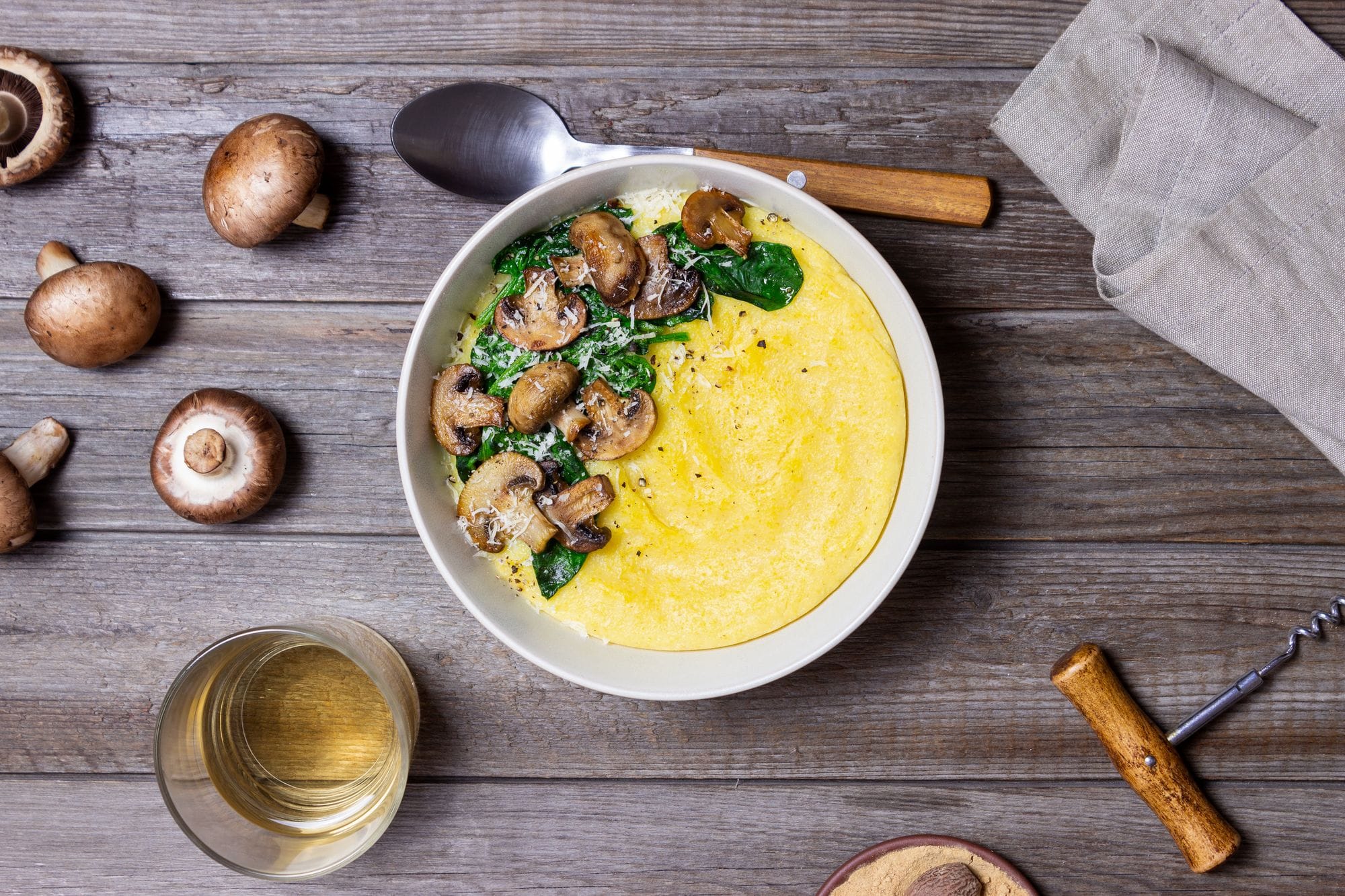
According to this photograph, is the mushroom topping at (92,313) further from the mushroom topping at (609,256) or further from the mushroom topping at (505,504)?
the mushroom topping at (609,256)

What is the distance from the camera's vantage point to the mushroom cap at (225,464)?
231 cm

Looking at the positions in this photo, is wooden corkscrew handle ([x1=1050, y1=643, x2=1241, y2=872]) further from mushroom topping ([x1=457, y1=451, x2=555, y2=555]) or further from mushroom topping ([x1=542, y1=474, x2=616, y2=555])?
mushroom topping ([x1=457, y1=451, x2=555, y2=555])

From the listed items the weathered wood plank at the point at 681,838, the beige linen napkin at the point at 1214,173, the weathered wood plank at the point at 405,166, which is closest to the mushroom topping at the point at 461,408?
the weathered wood plank at the point at 405,166

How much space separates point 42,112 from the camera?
2.39 metres

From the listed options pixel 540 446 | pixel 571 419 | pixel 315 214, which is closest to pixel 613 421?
pixel 571 419

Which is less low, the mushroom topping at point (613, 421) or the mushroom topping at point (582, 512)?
the mushroom topping at point (613, 421)

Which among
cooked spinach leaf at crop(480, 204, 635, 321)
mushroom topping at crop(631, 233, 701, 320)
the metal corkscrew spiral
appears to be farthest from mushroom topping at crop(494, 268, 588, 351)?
the metal corkscrew spiral

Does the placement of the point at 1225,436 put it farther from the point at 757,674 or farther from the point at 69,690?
the point at 69,690

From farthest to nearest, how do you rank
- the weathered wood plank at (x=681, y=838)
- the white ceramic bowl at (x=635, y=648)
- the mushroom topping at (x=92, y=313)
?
1. the weathered wood plank at (x=681, y=838)
2. the mushroom topping at (x=92, y=313)
3. the white ceramic bowl at (x=635, y=648)

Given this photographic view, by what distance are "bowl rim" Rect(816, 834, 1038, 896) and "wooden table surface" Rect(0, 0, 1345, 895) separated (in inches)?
3.3

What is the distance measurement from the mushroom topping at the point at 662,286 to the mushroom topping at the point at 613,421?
0.21 m

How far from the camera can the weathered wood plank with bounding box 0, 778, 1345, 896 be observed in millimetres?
2496

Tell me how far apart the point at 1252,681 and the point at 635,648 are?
68.8 inches

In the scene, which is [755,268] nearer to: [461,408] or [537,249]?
[537,249]
